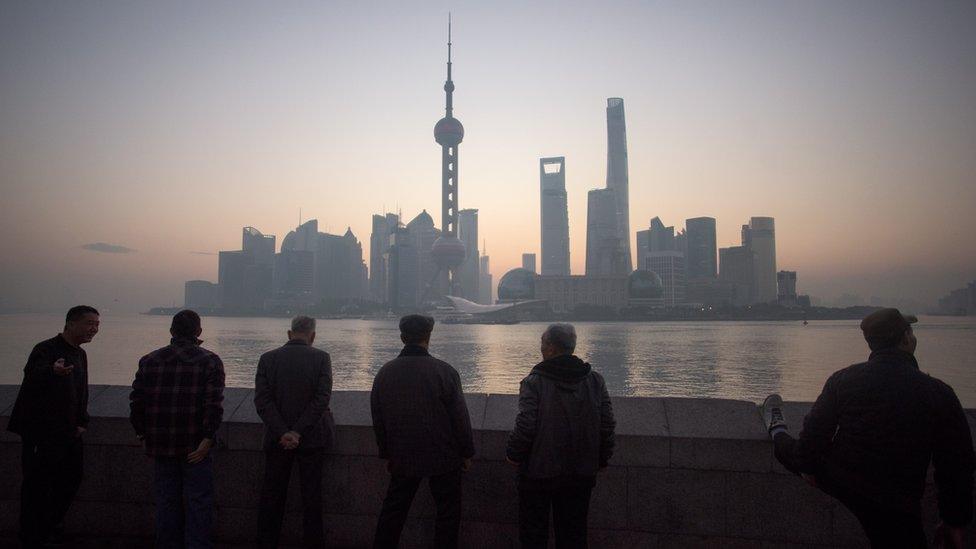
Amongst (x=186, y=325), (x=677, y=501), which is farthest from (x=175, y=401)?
(x=677, y=501)

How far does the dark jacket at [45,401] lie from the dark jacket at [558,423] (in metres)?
3.17

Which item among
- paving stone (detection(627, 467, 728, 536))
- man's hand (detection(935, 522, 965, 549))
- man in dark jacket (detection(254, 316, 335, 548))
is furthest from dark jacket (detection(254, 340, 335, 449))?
man's hand (detection(935, 522, 965, 549))

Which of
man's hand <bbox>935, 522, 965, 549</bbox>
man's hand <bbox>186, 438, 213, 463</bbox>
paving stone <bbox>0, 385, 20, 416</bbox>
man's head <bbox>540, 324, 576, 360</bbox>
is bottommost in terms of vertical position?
man's hand <bbox>935, 522, 965, 549</bbox>

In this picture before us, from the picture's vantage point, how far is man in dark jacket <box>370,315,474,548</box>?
3879 millimetres

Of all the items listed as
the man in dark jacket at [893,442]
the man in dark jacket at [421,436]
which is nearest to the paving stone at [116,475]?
the man in dark jacket at [421,436]

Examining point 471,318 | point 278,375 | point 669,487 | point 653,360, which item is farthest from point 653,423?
point 471,318

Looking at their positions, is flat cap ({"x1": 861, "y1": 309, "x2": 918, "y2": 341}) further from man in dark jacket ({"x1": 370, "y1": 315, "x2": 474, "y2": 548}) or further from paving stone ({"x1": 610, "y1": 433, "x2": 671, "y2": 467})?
man in dark jacket ({"x1": 370, "y1": 315, "x2": 474, "y2": 548})

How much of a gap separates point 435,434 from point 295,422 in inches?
44.3

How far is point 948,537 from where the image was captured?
289 centimetres

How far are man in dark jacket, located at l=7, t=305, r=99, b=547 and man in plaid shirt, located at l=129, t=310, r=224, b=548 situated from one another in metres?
0.77

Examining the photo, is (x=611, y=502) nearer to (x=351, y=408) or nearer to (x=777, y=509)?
(x=777, y=509)

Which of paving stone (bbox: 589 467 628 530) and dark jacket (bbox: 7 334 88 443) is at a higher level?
dark jacket (bbox: 7 334 88 443)

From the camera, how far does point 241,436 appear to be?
4.94m

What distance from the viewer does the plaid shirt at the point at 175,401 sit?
156 inches
